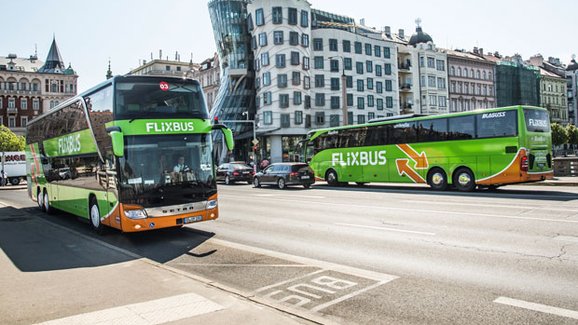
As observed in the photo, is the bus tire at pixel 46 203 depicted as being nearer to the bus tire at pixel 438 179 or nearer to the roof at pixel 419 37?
the bus tire at pixel 438 179

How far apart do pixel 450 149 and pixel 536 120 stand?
3.61 m

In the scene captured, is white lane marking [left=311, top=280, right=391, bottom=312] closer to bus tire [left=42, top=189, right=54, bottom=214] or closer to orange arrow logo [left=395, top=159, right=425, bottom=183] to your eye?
bus tire [left=42, top=189, right=54, bottom=214]

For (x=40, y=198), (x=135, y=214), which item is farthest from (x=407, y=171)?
(x=40, y=198)

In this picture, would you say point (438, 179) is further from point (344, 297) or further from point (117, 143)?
point (344, 297)

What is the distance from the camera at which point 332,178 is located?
26.9m

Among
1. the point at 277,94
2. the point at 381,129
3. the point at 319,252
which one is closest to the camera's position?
the point at 319,252

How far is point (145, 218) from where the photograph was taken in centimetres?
953

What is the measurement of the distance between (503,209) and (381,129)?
35.7ft

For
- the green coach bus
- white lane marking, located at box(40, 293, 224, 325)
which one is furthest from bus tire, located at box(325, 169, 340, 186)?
white lane marking, located at box(40, 293, 224, 325)

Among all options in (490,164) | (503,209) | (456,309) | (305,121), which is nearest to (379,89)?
(305,121)

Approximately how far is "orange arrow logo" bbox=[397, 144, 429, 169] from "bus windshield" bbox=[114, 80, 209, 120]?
44.6 feet

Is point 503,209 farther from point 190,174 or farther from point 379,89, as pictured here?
point 379,89

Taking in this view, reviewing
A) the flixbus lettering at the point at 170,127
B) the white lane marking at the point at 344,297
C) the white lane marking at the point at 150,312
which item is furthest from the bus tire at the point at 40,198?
the white lane marking at the point at 344,297

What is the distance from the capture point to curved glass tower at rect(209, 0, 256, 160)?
61.5 meters
